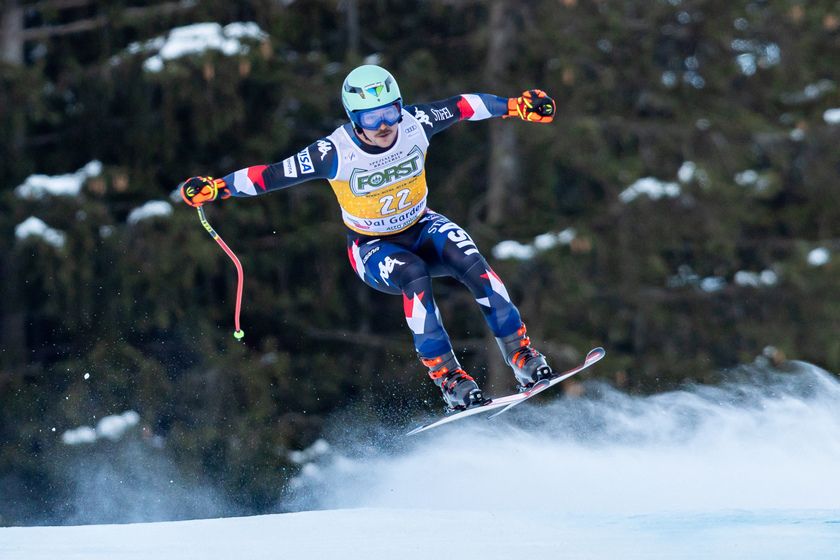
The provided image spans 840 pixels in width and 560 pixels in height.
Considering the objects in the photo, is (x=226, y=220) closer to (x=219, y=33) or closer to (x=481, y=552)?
(x=219, y=33)

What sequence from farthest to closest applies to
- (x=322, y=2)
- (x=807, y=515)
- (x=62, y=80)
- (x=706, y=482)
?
(x=322, y=2) < (x=62, y=80) < (x=706, y=482) < (x=807, y=515)

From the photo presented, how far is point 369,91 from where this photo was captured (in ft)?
19.9

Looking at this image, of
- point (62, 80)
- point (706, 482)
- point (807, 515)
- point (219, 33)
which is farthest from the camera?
point (62, 80)

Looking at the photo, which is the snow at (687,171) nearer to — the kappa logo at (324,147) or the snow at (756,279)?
the snow at (756,279)

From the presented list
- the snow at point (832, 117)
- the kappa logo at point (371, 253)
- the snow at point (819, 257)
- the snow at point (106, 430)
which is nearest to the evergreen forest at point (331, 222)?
the snow at point (819, 257)

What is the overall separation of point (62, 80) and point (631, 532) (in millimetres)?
9261

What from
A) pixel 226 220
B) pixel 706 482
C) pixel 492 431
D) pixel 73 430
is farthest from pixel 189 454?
pixel 706 482

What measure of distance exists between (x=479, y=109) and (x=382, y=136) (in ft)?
2.48

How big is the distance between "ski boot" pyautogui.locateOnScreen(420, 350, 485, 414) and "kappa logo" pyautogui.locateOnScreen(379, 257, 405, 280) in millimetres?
560

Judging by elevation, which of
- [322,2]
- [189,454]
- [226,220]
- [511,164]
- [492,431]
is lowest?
[189,454]

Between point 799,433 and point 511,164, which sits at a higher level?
point 511,164

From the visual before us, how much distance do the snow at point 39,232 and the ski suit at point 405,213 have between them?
588cm

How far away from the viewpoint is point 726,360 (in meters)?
14.7

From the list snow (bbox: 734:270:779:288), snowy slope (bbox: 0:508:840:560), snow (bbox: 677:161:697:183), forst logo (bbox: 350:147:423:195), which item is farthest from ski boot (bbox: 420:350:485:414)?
snow (bbox: 734:270:779:288)
